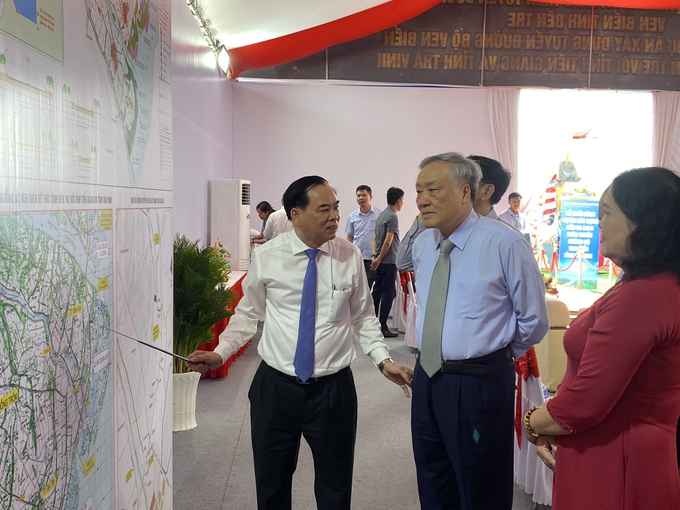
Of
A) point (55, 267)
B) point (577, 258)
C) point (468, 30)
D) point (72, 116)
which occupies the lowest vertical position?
point (577, 258)

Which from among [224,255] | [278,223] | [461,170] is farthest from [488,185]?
[278,223]

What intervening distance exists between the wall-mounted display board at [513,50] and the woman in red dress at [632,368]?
8642 millimetres

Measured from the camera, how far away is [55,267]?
118 cm

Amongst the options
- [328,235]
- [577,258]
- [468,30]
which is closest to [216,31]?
[468,30]

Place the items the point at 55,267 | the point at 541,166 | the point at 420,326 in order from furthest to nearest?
1. the point at 541,166
2. the point at 420,326
3. the point at 55,267

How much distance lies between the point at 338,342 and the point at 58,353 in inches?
47.7

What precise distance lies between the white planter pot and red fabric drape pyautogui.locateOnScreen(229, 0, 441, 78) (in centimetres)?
513

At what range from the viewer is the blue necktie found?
218 cm

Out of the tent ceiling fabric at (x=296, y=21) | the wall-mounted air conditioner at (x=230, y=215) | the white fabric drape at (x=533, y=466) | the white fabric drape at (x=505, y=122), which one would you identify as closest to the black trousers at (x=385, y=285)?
the wall-mounted air conditioner at (x=230, y=215)

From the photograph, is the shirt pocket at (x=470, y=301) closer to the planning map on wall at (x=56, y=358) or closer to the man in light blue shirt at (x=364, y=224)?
the planning map on wall at (x=56, y=358)

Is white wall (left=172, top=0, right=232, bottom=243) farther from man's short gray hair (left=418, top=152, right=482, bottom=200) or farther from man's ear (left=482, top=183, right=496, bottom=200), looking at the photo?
man's short gray hair (left=418, top=152, right=482, bottom=200)

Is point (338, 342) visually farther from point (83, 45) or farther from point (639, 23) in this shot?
point (639, 23)

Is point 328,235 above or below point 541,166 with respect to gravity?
below

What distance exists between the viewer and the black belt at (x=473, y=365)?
207 cm
